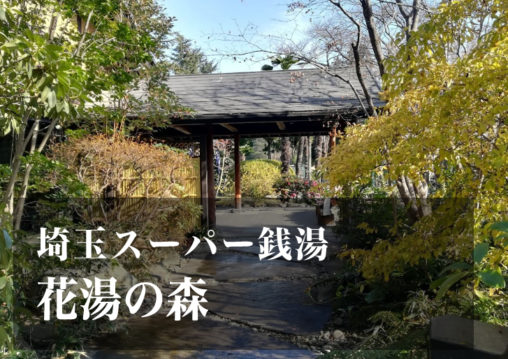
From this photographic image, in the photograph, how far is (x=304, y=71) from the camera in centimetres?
1080

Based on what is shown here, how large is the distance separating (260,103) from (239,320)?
5174 millimetres

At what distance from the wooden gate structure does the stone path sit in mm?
2325

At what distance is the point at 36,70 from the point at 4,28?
23.1 inches

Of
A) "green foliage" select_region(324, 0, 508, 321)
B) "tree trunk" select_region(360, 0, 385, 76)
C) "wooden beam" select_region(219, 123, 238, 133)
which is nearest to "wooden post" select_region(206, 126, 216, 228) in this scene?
"wooden beam" select_region(219, 123, 238, 133)

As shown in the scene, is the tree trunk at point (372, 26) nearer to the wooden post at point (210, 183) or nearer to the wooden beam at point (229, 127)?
the wooden beam at point (229, 127)

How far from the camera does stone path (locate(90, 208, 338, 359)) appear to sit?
13.8ft

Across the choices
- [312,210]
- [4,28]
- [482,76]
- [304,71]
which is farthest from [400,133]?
[312,210]

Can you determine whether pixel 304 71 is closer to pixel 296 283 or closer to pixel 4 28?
pixel 296 283

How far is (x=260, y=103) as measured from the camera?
9258mm

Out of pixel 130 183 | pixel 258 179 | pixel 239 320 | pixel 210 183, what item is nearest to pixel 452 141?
pixel 239 320

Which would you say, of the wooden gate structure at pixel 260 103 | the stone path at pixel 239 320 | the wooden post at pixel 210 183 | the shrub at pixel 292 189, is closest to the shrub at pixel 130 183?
the stone path at pixel 239 320

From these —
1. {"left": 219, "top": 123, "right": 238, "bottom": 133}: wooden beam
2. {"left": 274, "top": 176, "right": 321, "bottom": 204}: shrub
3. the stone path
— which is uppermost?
{"left": 219, "top": 123, "right": 238, "bottom": 133}: wooden beam

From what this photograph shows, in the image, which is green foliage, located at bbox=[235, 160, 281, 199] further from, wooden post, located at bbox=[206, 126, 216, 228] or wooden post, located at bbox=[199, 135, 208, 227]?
wooden post, located at bbox=[199, 135, 208, 227]

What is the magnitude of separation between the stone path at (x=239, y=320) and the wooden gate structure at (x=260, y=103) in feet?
7.63
